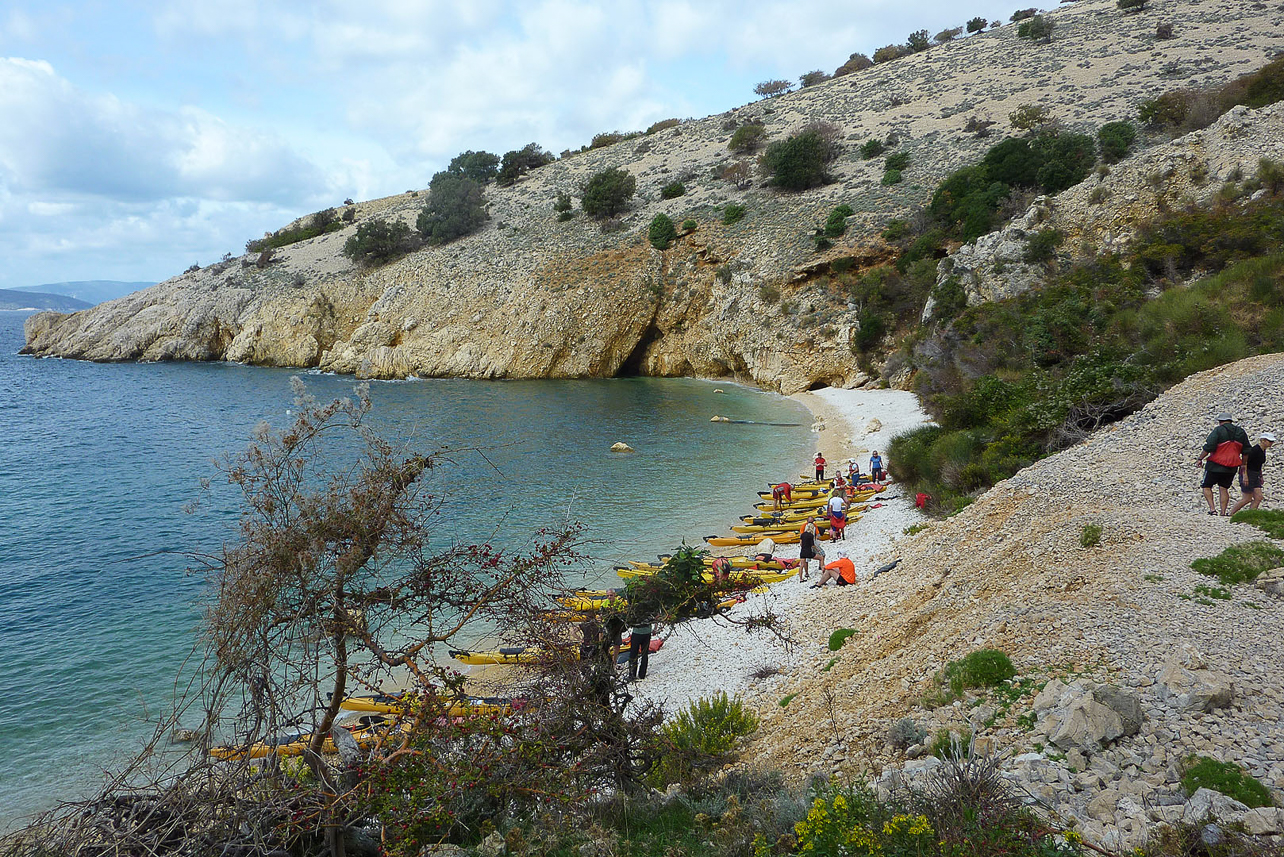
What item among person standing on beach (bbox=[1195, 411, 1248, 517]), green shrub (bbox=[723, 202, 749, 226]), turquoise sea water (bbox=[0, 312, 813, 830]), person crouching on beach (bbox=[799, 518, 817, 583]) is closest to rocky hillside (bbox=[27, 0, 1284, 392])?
green shrub (bbox=[723, 202, 749, 226])

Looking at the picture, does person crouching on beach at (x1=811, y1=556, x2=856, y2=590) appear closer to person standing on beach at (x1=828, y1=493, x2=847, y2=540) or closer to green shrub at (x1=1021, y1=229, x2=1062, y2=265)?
person standing on beach at (x1=828, y1=493, x2=847, y2=540)

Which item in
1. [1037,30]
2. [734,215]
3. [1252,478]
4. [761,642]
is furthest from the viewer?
[1037,30]

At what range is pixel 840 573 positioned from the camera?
41.6 feet

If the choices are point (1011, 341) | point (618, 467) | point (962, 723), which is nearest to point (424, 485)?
point (962, 723)

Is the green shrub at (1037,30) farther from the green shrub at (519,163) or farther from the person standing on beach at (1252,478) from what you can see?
the person standing on beach at (1252,478)

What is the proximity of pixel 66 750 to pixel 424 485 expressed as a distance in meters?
9.25

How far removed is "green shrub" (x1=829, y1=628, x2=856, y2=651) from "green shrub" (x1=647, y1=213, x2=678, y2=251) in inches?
1743

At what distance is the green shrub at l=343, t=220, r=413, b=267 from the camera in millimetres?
59844

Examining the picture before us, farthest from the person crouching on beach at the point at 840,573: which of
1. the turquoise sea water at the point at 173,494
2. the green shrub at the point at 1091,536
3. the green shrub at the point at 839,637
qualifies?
the turquoise sea water at the point at 173,494

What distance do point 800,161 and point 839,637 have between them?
46.8 metres

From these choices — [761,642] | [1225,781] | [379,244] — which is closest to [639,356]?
[379,244]

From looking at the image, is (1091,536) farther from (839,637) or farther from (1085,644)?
(839,637)

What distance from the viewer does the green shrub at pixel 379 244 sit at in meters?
59.8

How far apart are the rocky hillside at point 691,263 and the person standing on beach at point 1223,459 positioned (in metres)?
30.8
